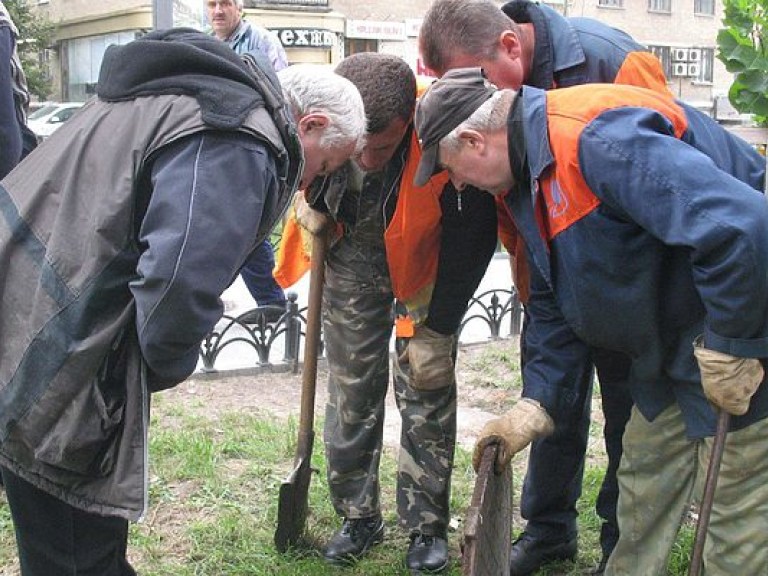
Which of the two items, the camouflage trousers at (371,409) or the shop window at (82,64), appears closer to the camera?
the camouflage trousers at (371,409)

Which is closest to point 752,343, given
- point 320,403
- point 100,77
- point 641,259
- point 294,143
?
point 641,259

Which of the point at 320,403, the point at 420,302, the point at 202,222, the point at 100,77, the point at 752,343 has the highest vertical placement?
the point at 100,77

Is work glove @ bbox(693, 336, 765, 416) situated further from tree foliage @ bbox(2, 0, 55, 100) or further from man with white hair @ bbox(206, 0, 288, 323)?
tree foliage @ bbox(2, 0, 55, 100)

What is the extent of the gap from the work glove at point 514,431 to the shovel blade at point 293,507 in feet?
3.01

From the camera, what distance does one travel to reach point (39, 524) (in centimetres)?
243

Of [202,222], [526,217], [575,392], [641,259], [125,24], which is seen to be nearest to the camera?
[202,222]

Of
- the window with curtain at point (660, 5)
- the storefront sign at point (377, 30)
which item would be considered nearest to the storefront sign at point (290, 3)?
the storefront sign at point (377, 30)

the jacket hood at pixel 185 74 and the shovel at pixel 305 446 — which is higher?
the jacket hood at pixel 185 74

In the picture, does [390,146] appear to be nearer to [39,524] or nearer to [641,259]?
[641,259]

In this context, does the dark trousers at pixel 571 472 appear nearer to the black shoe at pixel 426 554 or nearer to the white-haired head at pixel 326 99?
the black shoe at pixel 426 554

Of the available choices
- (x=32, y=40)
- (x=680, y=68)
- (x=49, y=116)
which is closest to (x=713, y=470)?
(x=49, y=116)

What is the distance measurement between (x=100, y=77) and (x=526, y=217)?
1137 mm

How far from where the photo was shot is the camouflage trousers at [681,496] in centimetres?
257

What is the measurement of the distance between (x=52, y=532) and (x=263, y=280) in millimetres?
3975
